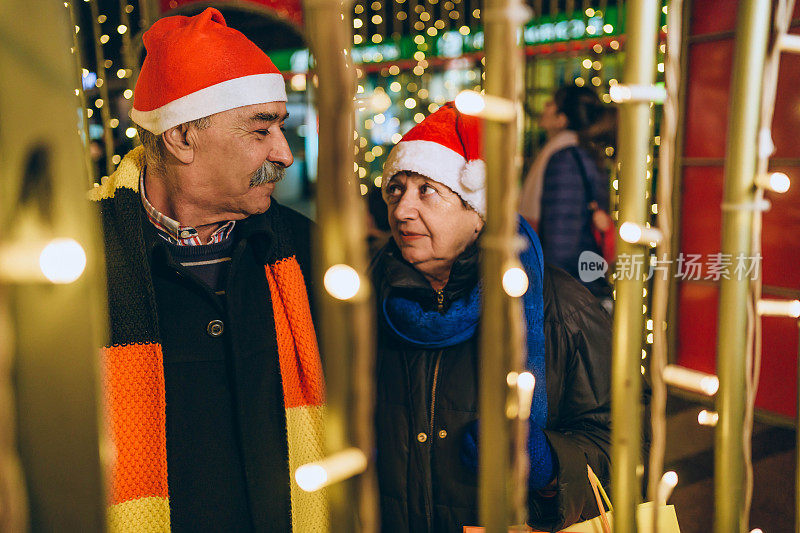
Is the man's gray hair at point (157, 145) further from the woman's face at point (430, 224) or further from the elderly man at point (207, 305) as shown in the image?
the woman's face at point (430, 224)

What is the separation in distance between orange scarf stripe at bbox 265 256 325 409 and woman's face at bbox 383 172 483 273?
277 mm

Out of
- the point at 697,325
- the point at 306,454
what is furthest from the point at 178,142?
the point at 697,325

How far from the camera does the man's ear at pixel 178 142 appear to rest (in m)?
1.38

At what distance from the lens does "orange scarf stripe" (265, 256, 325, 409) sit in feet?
4.25

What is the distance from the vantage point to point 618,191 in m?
0.53

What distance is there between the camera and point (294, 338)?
1344mm

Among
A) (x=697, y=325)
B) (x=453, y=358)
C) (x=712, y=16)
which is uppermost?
(x=712, y=16)

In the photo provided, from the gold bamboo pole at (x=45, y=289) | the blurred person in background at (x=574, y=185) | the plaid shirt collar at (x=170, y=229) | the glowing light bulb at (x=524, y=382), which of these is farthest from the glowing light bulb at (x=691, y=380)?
the blurred person in background at (x=574, y=185)

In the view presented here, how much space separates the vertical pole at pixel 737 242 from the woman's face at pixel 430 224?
33.4 inches

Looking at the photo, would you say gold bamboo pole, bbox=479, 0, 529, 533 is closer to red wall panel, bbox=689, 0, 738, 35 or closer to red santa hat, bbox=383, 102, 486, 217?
red santa hat, bbox=383, 102, 486, 217

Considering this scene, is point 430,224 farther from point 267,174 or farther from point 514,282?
point 514,282

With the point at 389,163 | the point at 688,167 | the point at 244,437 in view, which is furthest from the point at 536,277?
the point at 688,167

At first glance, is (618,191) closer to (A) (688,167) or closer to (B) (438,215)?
(B) (438,215)

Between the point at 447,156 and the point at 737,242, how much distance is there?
93 centimetres
